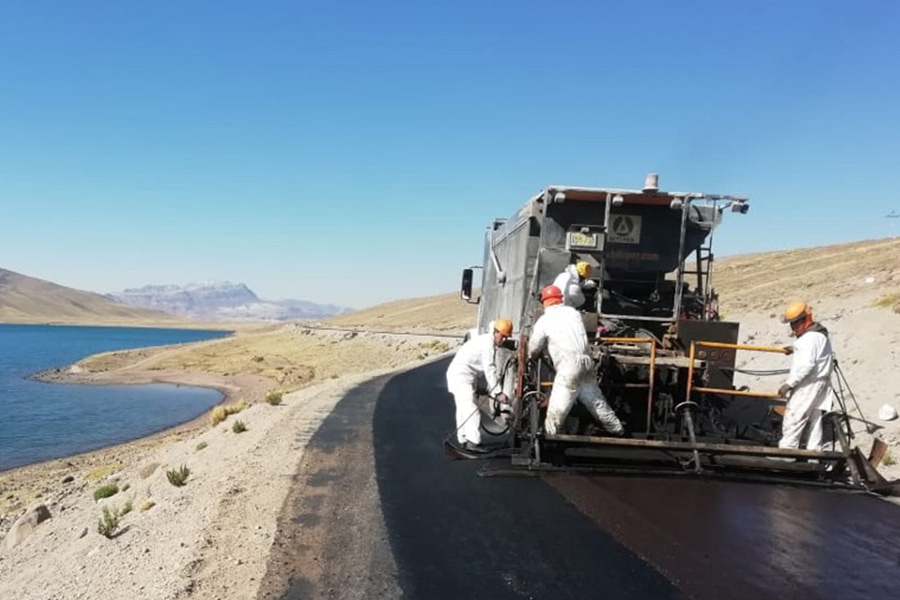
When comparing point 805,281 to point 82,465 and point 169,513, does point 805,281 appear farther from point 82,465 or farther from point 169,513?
point 169,513

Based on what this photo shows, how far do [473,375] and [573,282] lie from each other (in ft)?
6.36

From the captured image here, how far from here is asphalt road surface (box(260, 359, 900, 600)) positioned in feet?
15.6

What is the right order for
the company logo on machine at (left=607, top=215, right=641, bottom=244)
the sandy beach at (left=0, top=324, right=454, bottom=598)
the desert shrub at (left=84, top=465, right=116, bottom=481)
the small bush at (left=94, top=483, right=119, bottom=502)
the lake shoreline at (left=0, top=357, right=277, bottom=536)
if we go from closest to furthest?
the sandy beach at (left=0, top=324, right=454, bottom=598) → the company logo on machine at (left=607, top=215, right=641, bottom=244) → the small bush at (left=94, top=483, right=119, bottom=502) → the lake shoreline at (left=0, top=357, right=277, bottom=536) → the desert shrub at (left=84, top=465, right=116, bottom=481)

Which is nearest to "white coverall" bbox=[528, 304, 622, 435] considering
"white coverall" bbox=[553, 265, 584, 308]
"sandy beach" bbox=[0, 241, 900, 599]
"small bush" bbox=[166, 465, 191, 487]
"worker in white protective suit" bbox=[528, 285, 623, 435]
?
"worker in white protective suit" bbox=[528, 285, 623, 435]

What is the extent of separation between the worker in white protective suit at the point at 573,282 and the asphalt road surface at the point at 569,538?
103 inches

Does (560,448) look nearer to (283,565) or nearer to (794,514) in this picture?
(794,514)

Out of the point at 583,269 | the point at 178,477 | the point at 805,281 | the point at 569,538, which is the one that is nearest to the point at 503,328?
the point at 583,269

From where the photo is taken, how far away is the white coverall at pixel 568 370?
775 centimetres

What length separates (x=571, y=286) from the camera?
9.28 m

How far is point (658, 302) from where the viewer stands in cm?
1041

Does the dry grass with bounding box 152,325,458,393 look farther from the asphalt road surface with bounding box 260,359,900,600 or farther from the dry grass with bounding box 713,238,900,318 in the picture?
the asphalt road surface with bounding box 260,359,900,600

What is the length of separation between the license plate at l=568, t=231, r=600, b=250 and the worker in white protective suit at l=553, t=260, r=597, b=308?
15.0 inches

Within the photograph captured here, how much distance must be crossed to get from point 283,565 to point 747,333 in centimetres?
1736

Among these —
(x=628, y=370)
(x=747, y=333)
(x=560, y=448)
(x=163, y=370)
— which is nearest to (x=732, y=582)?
(x=560, y=448)
